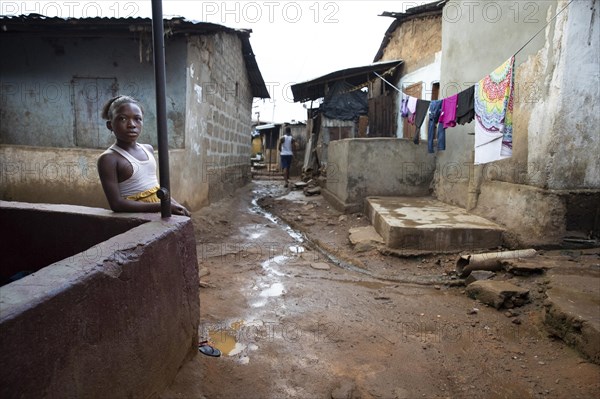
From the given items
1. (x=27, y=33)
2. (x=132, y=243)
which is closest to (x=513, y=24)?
(x=132, y=243)

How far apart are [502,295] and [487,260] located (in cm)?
89

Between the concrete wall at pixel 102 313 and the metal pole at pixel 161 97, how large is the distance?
0.16 meters

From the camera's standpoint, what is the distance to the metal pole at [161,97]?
1.77 metres

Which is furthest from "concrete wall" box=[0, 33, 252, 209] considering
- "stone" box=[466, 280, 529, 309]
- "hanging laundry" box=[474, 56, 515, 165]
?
"hanging laundry" box=[474, 56, 515, 165]

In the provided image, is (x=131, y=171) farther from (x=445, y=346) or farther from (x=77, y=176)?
(x=77, y=176)

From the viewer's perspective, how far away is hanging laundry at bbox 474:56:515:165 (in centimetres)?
461

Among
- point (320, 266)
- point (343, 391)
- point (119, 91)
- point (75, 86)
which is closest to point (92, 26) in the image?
point (119, 91)

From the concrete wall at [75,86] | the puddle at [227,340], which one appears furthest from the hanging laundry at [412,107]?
the puddle at [227,340]

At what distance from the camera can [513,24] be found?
528 cm

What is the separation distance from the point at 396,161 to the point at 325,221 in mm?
2002

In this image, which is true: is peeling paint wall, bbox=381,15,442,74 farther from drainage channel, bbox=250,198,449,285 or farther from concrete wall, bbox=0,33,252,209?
drainage channel, bbox=250,198,449,285

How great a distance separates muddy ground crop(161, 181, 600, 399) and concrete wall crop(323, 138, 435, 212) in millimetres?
2503

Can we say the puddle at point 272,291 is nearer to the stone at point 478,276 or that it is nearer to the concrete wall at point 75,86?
the stone at point 478,276

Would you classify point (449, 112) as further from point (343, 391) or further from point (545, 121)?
point (343, 391)
